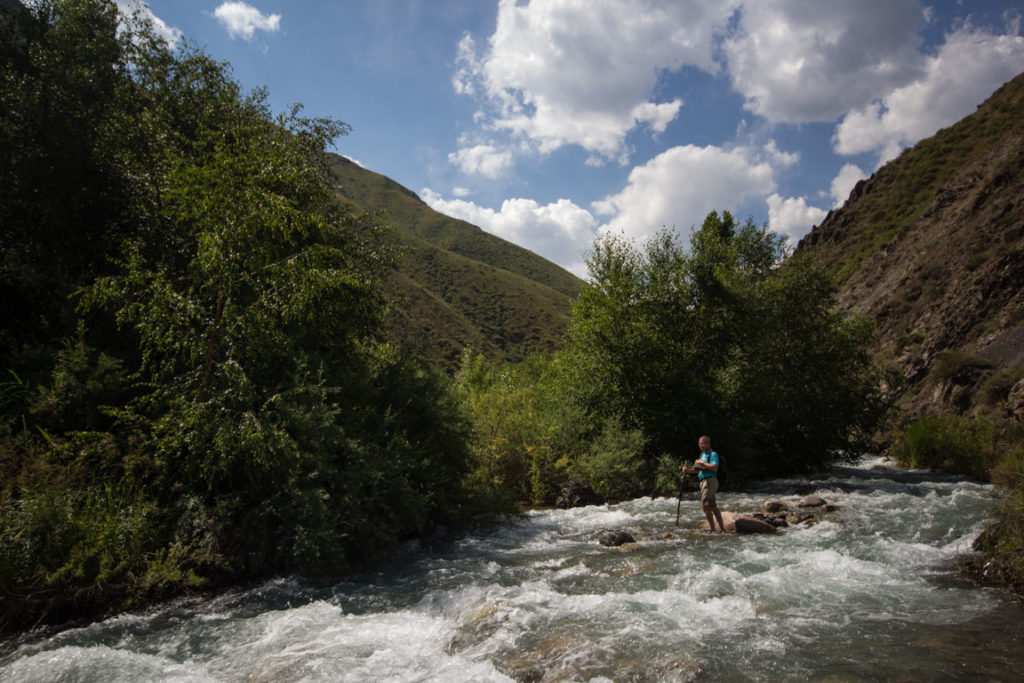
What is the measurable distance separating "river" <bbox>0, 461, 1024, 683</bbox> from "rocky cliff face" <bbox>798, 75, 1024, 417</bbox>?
911 inches

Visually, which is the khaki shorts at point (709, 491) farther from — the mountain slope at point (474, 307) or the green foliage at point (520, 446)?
the mountain slope at point (474, 307)

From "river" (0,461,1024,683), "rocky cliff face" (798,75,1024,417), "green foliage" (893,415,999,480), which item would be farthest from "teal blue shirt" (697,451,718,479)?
"rocky cliff face" (798,75,1024,417)

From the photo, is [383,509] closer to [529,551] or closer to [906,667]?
[529,551]

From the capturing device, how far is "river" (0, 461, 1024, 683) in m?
6.25

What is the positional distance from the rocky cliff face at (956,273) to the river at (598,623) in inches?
911

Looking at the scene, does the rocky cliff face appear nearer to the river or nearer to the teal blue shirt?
the teal blue shirt

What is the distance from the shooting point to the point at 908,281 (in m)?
49.4

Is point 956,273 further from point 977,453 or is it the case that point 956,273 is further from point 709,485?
point 709,485

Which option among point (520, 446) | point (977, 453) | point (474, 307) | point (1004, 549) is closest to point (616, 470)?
point (520, 446)

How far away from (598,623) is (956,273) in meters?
48.6

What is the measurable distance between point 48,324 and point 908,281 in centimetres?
5843

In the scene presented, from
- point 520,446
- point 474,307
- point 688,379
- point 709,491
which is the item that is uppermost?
point 474,307

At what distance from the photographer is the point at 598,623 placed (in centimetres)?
755

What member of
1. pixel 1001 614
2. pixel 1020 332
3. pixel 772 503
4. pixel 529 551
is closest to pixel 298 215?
pixel 529 551
